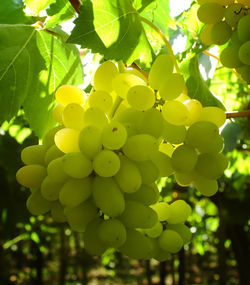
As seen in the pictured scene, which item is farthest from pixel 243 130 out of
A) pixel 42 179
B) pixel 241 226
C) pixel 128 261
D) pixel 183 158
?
pixel 128 261

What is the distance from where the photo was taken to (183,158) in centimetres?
59

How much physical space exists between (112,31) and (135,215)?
1.26 ft

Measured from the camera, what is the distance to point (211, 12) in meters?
0.75

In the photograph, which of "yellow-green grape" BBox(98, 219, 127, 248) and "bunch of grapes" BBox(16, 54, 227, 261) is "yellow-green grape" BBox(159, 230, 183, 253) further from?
"yellow-green grape" BBox(98, 219, 127, 248)

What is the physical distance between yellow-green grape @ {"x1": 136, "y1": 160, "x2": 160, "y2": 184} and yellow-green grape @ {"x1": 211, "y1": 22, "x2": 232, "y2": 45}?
0.32m

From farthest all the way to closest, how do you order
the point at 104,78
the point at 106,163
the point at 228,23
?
1. the point at 228,23
2. the point at 104,78
3. the point at 106,163

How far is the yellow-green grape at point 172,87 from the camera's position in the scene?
620mm

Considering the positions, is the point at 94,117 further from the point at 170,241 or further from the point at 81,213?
the point at 170,241

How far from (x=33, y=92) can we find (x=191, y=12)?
0.43m

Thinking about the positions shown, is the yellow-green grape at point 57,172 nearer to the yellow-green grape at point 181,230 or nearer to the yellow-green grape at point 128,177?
the yellow-green grape at point 128,177

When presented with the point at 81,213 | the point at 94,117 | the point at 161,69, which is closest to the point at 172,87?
the point at 161,69

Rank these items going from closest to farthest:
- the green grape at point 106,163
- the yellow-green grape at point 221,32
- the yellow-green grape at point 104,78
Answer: the green grape at point 106,163 < the yellow-green grape at point 104,78 < the yellow-green grape at point 221,32

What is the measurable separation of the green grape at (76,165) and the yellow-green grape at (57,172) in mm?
21

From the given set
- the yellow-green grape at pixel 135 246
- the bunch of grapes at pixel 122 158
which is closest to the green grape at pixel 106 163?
the bunch of grapes at pixel 122 158
